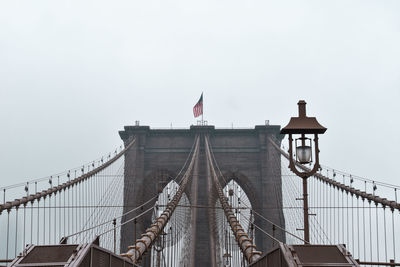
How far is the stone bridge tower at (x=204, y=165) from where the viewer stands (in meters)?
39.9

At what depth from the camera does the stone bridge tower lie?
39.9 m

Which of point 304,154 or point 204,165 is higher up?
point 204,165

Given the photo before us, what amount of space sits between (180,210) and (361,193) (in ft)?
68.4

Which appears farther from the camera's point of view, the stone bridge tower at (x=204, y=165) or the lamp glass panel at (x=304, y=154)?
the stone bridge tower at (x=204, y=165)

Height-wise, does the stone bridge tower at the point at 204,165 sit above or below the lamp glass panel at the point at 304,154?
above

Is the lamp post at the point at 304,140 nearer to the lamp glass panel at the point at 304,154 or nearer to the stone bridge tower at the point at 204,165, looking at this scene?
the lamp glass panel at the point at 304,154

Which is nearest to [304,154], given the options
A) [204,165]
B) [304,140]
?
[304,140]

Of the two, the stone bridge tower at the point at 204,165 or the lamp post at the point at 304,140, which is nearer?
the lamp post at the point at 304,140

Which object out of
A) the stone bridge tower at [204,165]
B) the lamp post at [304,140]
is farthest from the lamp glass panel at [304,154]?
the stone bridge tower at [204,165]

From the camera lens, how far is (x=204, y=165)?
4103cm

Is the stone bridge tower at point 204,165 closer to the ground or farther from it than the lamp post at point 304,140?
farther from it

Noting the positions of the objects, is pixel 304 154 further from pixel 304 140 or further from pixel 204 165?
pixel 204 165

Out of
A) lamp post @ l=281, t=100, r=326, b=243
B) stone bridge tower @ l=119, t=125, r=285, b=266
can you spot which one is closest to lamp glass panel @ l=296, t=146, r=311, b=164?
lamp post @ l=281, t=100, r=326, b=243

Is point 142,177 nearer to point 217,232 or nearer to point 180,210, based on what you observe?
point 180,210
